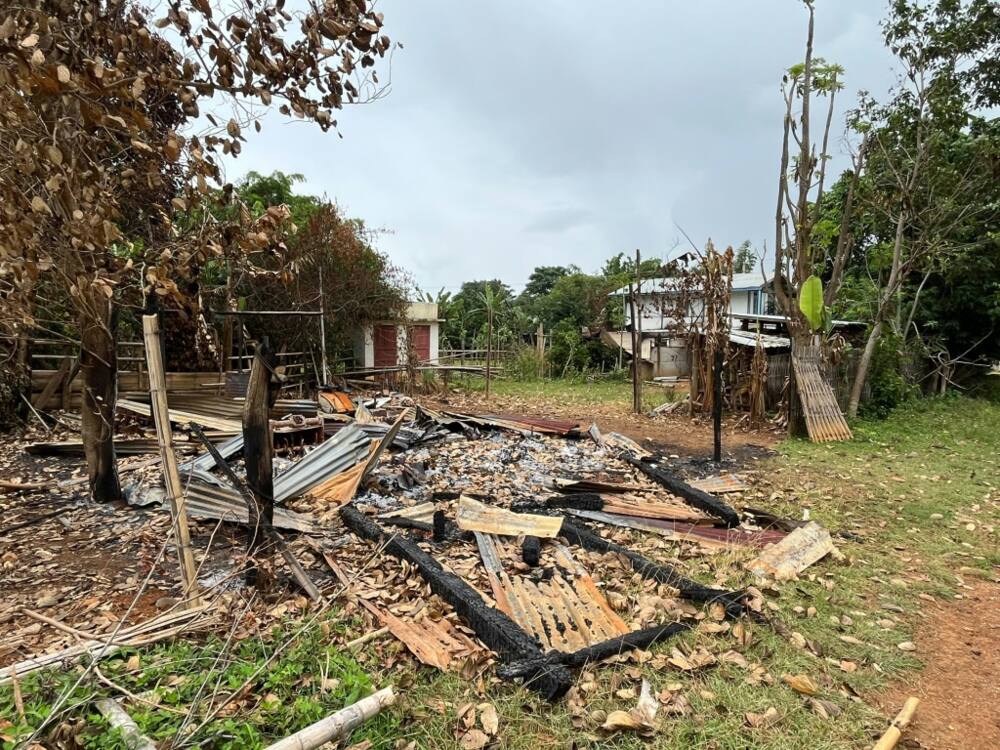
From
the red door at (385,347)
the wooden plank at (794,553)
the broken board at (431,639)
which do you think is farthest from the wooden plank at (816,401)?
the red door at (385,347)

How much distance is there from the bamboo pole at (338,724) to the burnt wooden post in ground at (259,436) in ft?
5.07

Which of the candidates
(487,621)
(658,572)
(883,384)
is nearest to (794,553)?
(658,572)

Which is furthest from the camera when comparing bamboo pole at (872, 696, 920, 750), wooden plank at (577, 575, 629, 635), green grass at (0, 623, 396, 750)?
wooden plank at (577, 575, 629, 635)

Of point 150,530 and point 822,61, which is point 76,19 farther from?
point 822,61

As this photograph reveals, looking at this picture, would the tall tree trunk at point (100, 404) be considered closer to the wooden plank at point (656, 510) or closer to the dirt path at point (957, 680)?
the wooden plank at point (656, 510)

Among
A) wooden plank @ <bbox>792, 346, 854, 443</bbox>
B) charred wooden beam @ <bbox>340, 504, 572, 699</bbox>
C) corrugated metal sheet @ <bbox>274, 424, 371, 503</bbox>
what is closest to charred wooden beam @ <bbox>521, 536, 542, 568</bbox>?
charred wooden beam @ <bbox>340, 504, 572, 699</bbox>

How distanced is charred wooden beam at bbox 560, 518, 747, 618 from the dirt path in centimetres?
85

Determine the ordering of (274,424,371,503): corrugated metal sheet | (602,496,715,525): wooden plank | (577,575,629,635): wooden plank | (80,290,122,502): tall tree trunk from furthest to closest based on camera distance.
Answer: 1. (274,424,371,503): corrugated metal sheet
2. (602,496,715,525): wooden plank
3. (80,290,122,502): tall tree trunk
4. (577,575,629,635): wooden plank

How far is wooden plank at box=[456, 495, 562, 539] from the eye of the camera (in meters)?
4.38

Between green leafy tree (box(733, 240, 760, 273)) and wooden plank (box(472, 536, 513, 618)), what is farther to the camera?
green leafy tree (box(733, 240, 760, 273))

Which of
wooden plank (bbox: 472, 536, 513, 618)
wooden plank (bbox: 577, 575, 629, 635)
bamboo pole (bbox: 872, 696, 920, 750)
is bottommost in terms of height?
bamboo pole (bbox: 872, 696, 920, 750)

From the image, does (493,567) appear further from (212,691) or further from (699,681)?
(212,691)

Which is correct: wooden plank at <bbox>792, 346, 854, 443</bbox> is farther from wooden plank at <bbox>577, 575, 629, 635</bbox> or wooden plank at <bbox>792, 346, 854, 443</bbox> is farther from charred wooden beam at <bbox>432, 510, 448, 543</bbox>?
charred wooden beam at <bbox>432, 510, 448, 543</bbox>

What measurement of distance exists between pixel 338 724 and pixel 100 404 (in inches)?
141
